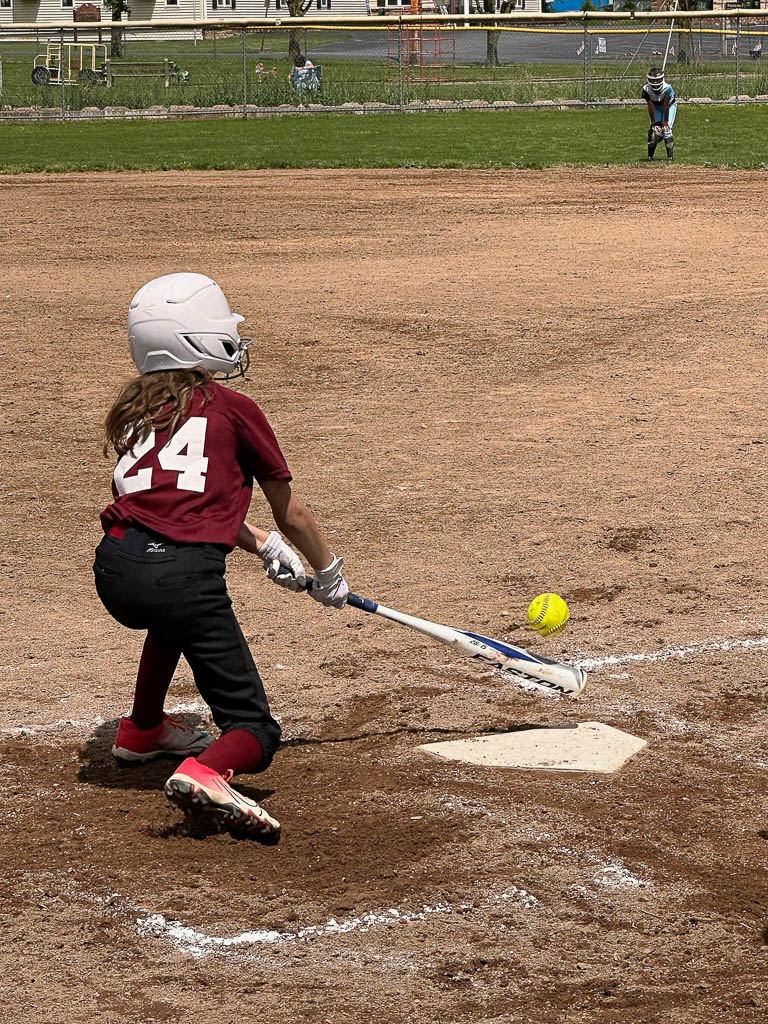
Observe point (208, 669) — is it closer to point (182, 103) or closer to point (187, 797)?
point (187, 797)

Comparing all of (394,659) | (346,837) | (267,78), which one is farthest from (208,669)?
(267,78)

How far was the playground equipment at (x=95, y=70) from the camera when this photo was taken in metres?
36.0

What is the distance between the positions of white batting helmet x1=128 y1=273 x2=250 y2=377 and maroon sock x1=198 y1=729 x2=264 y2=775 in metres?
1.08

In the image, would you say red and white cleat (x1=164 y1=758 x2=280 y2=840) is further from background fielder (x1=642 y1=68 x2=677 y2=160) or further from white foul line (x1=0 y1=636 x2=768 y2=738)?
background fielder (x1=642 y1=68 x2=677 y2=160)

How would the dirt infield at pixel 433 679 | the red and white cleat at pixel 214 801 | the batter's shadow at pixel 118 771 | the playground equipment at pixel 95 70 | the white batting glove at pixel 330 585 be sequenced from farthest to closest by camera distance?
the playground equipment at pixel 95 70
the batter's shadow at pixel 118 771
the white batting glove at pixel 330 585
the red and white cleat at pixel 214 801
the dirt infield at pixel 433 679

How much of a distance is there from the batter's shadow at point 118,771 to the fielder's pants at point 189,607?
0.46 metres

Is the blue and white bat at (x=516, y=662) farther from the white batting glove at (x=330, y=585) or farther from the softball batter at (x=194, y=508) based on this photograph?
the softball batter at (x=194, y=508)

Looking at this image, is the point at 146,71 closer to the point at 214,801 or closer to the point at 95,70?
the point at 95,70

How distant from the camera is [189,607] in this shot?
3779 mm

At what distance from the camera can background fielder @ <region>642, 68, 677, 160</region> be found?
65.0ft

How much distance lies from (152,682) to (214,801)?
673 mm

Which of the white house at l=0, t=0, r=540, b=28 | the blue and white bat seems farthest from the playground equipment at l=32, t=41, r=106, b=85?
the blue and white bat

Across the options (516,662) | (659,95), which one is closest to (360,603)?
(516,662)

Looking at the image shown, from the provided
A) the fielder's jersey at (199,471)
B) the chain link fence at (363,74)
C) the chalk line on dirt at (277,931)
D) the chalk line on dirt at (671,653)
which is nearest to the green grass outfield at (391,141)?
the chain link fence at (363,74)
